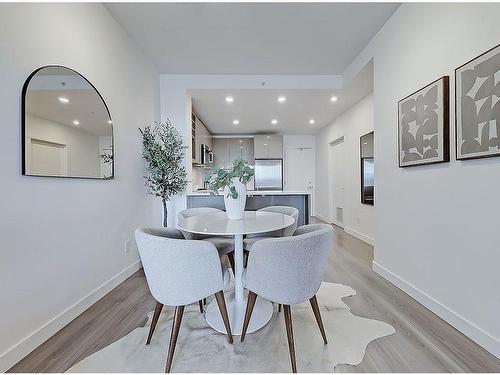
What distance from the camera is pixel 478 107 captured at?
155 cm

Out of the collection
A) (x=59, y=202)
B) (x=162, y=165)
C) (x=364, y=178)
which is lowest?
(x=59, y=202)

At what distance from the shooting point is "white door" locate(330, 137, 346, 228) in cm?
540

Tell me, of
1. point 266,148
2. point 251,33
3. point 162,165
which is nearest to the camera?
point 251,33

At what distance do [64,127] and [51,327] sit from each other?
142cm

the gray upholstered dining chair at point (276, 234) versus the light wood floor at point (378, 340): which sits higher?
the gray upholstered dining chair at point (276, 234)

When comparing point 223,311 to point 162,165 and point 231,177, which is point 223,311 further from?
point 162,165

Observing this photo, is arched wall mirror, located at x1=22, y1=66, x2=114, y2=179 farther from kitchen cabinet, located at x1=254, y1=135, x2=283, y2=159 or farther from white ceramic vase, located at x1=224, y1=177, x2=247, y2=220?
kitchen cabinet, located at x1=254, y1=135, x2=283, y2=159

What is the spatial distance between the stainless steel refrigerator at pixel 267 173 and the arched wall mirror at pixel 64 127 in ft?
15.8

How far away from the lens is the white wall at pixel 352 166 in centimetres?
415

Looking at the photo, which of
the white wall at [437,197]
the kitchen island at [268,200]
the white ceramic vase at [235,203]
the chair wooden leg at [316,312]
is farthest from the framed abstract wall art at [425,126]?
the kitchen island at [268,200]

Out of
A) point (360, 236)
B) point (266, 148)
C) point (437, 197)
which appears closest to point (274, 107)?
point (266, 148)

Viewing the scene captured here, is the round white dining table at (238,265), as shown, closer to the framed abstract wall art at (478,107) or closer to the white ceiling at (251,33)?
the framed abstract wall art at (478,107)

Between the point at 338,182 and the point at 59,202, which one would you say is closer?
the point at 59,202

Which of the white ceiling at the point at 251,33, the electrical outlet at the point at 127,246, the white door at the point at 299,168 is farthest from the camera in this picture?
the white door at the point at 299,168
